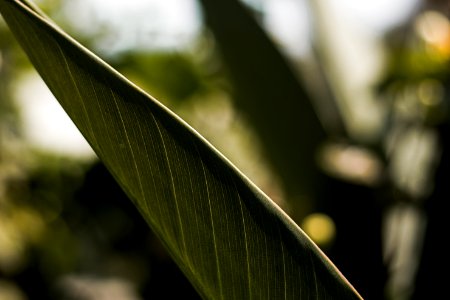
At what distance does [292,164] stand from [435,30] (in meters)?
0.40

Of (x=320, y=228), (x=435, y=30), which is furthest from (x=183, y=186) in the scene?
(x=435, y=30)

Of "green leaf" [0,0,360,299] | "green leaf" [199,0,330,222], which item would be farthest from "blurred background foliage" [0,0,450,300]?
"green leaf" [0,0,360,299]

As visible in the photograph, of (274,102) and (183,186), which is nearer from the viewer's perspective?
(183,186)

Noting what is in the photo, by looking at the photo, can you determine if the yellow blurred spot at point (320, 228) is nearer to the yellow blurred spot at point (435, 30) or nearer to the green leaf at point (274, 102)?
the green leaf at point (274, 102)

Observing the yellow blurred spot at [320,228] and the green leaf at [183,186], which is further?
the yellow blurred spot at [320,228]

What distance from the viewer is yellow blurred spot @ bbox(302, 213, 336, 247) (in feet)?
3.68

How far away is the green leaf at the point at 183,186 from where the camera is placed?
0.31 m

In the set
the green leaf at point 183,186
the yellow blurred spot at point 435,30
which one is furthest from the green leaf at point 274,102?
the green leaf at point 183,186

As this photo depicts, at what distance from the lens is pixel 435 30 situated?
136 cm

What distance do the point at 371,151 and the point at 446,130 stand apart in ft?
0.53

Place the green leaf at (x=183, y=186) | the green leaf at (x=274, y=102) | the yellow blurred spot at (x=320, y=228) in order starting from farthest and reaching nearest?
1. the green leaf at (x=274, y=102)
2. the yellow blurred spot at (x=320, y=228)
3. the green leaf at (x=183, y=186)

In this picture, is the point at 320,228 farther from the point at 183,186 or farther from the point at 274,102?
the point at 183,186

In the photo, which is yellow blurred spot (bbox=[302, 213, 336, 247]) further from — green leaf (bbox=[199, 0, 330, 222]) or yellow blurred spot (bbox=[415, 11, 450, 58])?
yellow blurred spot (bbox=[415, 11, 450, 58])

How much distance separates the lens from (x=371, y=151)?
129 centimetres
